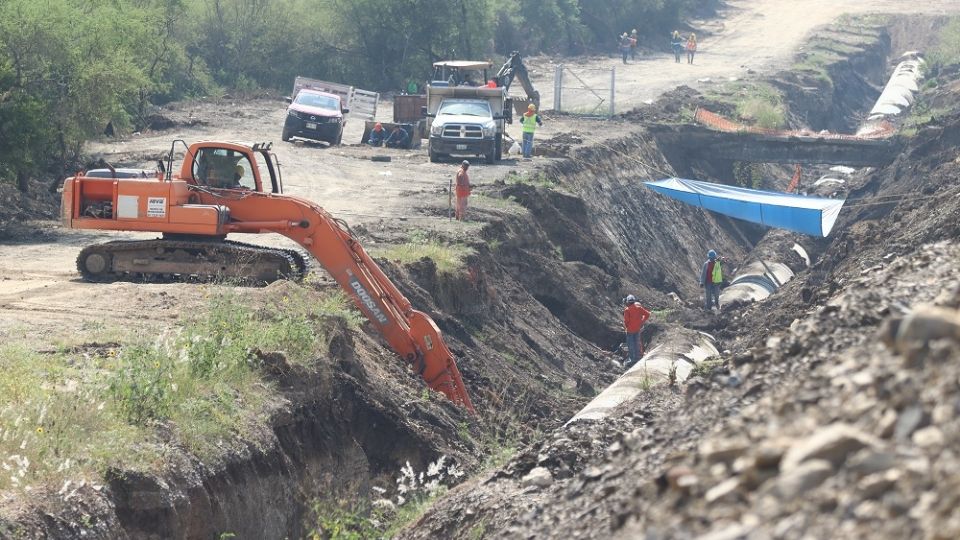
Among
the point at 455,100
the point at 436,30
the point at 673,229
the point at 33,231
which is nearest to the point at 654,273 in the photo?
the point at 673,229

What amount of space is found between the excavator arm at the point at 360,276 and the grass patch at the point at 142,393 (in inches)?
64.0

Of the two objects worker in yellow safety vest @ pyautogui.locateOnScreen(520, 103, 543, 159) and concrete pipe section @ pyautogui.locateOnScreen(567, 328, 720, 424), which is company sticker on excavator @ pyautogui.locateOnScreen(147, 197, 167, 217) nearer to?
concrete pipe section @ pyautogui.locateOnScreen(567, 328, 720, 424)

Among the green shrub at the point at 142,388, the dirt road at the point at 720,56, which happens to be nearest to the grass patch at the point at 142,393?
the green shrub at the point at 142,388

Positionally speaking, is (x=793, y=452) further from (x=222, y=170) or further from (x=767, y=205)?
(x=767, y=205)

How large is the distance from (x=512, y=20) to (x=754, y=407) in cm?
5956

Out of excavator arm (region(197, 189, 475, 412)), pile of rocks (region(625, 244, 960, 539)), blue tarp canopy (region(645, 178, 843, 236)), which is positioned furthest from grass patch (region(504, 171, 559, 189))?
pile of rocks (region(625, 244, 960, 539))

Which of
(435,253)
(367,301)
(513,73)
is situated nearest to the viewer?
(367,301)

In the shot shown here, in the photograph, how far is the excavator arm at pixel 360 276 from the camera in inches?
800

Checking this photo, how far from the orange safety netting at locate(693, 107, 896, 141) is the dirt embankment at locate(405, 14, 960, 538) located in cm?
3196

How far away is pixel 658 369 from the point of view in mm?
23766

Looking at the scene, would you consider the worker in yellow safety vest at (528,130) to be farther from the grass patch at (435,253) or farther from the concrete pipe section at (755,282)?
the grass patch at (435,253)

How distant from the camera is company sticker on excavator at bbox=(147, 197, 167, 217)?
2059cm

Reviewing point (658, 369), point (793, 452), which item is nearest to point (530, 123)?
point (658, 369)

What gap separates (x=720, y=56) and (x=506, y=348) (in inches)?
1904
